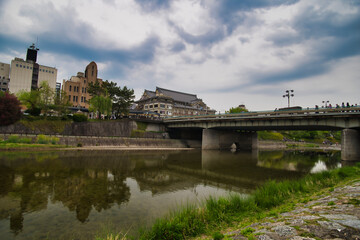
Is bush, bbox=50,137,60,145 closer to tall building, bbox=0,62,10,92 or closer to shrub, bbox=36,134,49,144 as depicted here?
shrub, bbox=36,134,49,144

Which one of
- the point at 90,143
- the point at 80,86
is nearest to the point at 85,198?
the point at 90,143

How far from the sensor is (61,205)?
9977 millimetres

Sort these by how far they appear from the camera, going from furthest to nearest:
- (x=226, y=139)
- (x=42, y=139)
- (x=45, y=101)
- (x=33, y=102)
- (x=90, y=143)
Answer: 1. (x=226, y=139)
2. (x=45, y=101)
3. (x=33, y=102)
4. (x=90, y=143)
5. (x=42, y=139)

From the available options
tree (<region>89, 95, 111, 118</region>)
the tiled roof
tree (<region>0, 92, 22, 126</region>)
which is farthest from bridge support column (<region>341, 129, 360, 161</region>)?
the tiled roof

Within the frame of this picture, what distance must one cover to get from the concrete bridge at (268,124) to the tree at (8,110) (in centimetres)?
3610

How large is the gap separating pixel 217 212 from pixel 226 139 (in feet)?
177

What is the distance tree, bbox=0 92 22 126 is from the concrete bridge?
36103 millimetres

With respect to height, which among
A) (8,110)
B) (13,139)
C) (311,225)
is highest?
(8,110)

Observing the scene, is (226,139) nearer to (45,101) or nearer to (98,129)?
(98,129)

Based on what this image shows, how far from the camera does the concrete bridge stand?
3161 cm

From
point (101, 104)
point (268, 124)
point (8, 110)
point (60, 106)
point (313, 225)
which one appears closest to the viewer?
point (313, 225)

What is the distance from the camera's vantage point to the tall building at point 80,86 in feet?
260

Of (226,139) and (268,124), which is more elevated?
(268,124)

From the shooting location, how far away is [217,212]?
316 inches
